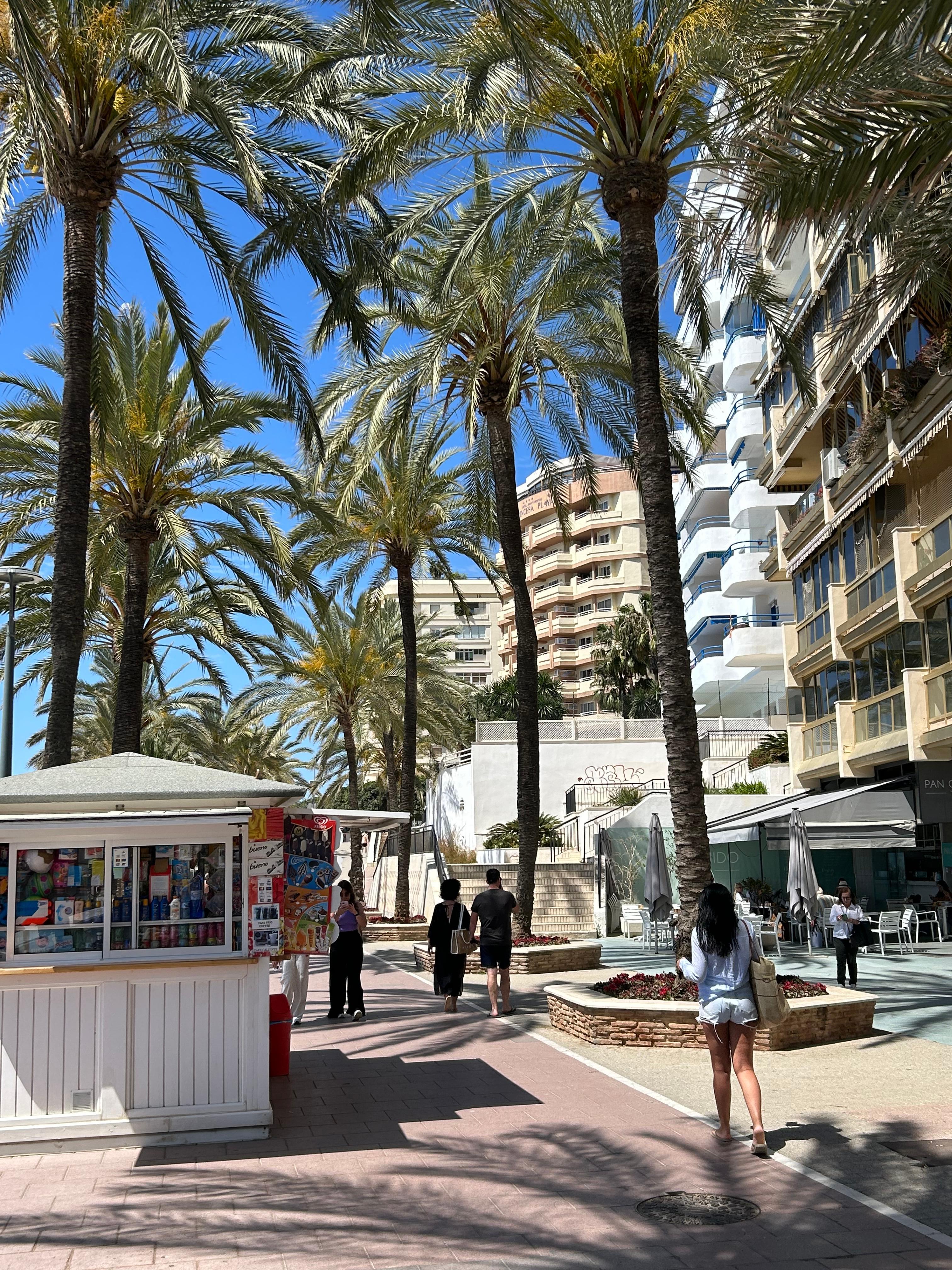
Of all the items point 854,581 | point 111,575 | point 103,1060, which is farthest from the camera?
point 854,581

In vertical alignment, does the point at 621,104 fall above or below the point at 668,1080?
above

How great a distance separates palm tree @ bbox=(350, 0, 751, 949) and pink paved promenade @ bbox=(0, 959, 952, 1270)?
14.6 feet

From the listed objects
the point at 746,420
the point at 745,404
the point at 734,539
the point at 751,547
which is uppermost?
the point at 745,404

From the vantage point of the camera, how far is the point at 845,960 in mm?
15781

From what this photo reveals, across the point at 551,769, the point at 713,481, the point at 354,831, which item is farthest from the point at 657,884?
the point at 713,481

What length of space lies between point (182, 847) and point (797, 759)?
88.4 feet

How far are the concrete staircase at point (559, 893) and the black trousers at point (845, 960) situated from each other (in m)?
13.7

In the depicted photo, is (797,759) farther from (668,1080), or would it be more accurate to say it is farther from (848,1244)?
(848,1244)

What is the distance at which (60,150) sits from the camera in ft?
42.9

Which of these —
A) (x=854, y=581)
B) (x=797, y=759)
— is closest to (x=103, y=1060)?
(x=854, y=581)

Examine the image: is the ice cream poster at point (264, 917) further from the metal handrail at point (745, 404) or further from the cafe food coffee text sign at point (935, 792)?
the metal handrail at point (745, 404)

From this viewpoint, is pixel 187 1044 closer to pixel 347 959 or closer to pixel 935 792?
pixel 347 959

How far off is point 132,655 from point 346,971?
22.2 feet

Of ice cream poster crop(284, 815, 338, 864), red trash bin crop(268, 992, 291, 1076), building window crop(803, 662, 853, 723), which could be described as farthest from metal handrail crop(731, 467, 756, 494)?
red trash bin crop(268, 992, 291, 1076)
